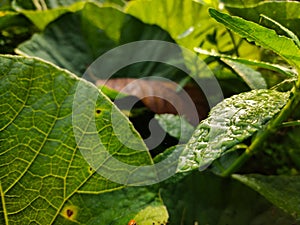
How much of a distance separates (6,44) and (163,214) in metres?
0.41

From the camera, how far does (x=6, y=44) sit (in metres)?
0.70

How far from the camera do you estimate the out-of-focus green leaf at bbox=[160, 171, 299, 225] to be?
1.71 ft

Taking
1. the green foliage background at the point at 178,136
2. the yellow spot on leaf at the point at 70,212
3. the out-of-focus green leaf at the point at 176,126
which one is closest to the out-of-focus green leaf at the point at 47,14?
the green foliage background at the point at 178,136

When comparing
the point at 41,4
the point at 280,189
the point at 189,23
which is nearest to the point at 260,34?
the point at 280,189

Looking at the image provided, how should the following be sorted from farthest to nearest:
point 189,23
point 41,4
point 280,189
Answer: point 41,4
point 189,23
point 280,189

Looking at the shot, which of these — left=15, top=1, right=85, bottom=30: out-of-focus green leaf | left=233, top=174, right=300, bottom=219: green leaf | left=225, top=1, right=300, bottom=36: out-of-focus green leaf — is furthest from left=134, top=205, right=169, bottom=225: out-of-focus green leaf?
left=15, top=1, right=85, bottom=30: out-of-focus green leaf

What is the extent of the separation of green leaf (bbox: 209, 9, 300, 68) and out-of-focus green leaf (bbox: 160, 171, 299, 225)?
205 millimetres

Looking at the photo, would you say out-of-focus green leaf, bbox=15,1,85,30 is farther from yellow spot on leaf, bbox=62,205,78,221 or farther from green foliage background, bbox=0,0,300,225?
yellow spot on leaf, bbox=62,205,78,221

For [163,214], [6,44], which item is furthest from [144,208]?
[6,44]

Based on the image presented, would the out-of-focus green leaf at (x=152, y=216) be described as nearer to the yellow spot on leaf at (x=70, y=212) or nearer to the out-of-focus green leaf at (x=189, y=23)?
the yellow spot on leaf at (x=70, y=212)

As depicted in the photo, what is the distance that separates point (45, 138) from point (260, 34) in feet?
0.69

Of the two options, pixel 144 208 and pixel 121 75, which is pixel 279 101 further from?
pixel 121 75

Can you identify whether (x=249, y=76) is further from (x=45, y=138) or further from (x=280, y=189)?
(x=45, y=138)

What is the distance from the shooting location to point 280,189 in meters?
0.48
